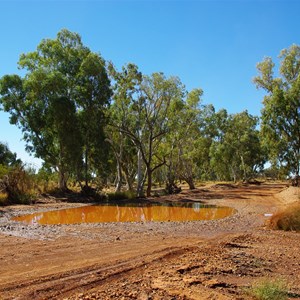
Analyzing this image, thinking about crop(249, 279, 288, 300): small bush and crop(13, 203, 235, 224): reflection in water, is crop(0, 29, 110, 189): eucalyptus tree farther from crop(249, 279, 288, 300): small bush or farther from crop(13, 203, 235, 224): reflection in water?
crop(249, 279, 288, 300): small bush

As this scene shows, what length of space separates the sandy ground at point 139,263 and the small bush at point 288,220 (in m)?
0.70

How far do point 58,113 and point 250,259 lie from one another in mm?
23616

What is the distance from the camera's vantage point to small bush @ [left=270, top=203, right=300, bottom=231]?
12570 millimetres

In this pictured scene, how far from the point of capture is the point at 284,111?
32781mm

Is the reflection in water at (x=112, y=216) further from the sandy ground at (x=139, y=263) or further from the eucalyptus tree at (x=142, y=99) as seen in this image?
the eucalyptus tree at (x=142, y=99)

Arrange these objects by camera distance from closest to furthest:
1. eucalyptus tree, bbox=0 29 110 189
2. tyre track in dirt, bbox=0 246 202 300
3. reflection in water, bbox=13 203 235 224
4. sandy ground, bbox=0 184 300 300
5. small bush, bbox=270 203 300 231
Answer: tyre track in dirt, bbox=0 246 202 300 → sandy ground, bbox=0 184 300 300 → small bush, bbox=270 203 300 231 → reflection in water, bbox=13 203 235 224 → eucalyptus tree, bbox=0 29 110 189

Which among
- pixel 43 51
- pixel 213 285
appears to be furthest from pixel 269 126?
pixel 213 285

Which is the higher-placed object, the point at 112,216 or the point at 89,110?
the point at 89,110

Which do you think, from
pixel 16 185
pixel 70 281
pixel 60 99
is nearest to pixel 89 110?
pixel 60 99

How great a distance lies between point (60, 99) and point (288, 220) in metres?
21.4

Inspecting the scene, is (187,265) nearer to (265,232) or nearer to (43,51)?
(265,232)

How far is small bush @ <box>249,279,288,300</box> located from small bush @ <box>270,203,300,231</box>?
25.0 ft

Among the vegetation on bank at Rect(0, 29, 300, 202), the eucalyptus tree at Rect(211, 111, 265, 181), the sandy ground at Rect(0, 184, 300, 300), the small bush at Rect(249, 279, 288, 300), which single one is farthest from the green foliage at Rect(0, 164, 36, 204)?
the eucalyptus tree at Rect(211, 111, 265, 181)

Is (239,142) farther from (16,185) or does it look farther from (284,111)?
(16,185)
